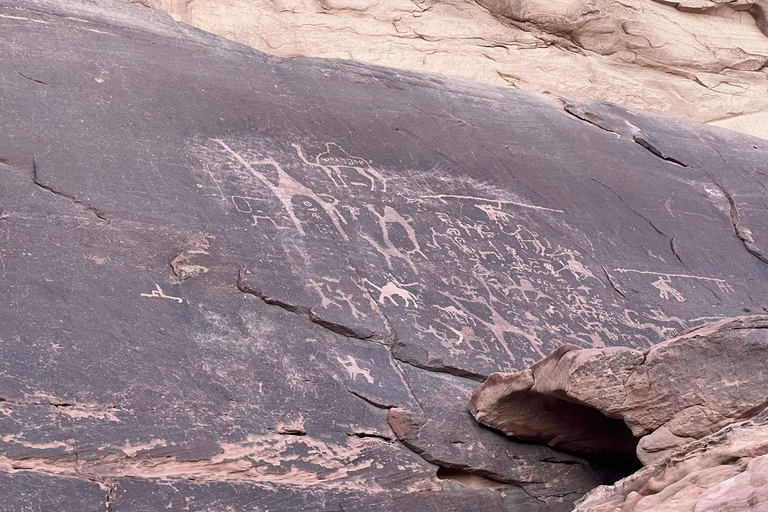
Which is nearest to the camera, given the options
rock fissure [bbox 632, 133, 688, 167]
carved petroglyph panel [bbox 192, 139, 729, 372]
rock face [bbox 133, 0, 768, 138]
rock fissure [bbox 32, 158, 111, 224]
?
rock fissure [bbox 32, 158, 111, 224]

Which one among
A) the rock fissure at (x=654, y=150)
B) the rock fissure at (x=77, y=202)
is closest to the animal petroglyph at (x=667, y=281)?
the rock fissure at (x=654, y=150)

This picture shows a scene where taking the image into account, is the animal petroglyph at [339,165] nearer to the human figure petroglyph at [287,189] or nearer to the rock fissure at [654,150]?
the human figure petroglyph at [287,189]

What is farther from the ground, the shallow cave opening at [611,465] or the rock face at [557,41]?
the rock face at [557,41]

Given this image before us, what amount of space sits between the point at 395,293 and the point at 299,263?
0.37 m

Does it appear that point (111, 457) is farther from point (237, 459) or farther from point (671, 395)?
point (671, 395)

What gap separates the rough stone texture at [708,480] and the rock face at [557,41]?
3732 millimetres

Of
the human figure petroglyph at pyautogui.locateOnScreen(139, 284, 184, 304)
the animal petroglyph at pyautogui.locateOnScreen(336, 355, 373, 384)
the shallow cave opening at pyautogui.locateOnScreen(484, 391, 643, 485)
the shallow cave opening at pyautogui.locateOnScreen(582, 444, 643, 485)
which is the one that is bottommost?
the shallow cave opening at pyautogui.locateOnScreen(582, 444, 643, 485)

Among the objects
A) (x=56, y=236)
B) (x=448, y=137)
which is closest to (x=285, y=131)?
(x=448, y=137)

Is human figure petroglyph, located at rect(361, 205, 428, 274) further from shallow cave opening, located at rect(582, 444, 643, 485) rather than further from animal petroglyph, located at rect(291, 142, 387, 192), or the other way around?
shallow cave opening, located at rect(582, 444, 643, 485)

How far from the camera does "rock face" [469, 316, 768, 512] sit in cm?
193

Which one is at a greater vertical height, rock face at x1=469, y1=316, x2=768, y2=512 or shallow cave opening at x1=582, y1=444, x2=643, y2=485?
rock face at x1=469, y1=316, x2=768, y2=512

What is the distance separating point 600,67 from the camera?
589cm

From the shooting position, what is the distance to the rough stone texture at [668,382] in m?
2.32

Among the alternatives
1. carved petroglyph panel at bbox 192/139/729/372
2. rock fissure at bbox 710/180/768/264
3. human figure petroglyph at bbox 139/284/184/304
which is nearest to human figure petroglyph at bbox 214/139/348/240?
carved petroglyph panel at bbox 192/139/729/372
